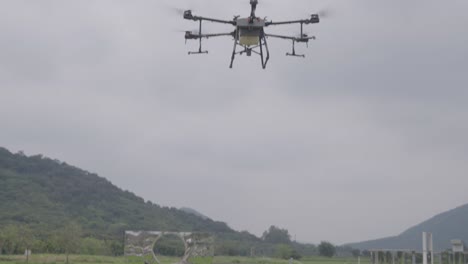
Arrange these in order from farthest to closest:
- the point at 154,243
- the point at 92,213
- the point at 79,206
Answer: the point at 79,206 < the point at 92,213 < the point at 154,243

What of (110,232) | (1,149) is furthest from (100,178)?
(110,232)

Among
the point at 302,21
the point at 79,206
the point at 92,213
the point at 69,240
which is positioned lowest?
the point at 69,240

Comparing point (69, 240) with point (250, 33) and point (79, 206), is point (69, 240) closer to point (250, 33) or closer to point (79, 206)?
point (250, 33)

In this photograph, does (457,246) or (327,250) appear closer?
(457,246)

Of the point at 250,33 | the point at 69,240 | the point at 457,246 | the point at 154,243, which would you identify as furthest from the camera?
the point at 69,240

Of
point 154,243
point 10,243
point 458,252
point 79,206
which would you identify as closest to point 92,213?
point 79,206

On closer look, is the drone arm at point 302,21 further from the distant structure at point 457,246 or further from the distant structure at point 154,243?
the distant structure at point 154,243

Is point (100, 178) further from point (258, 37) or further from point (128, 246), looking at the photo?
point (258, 37)
